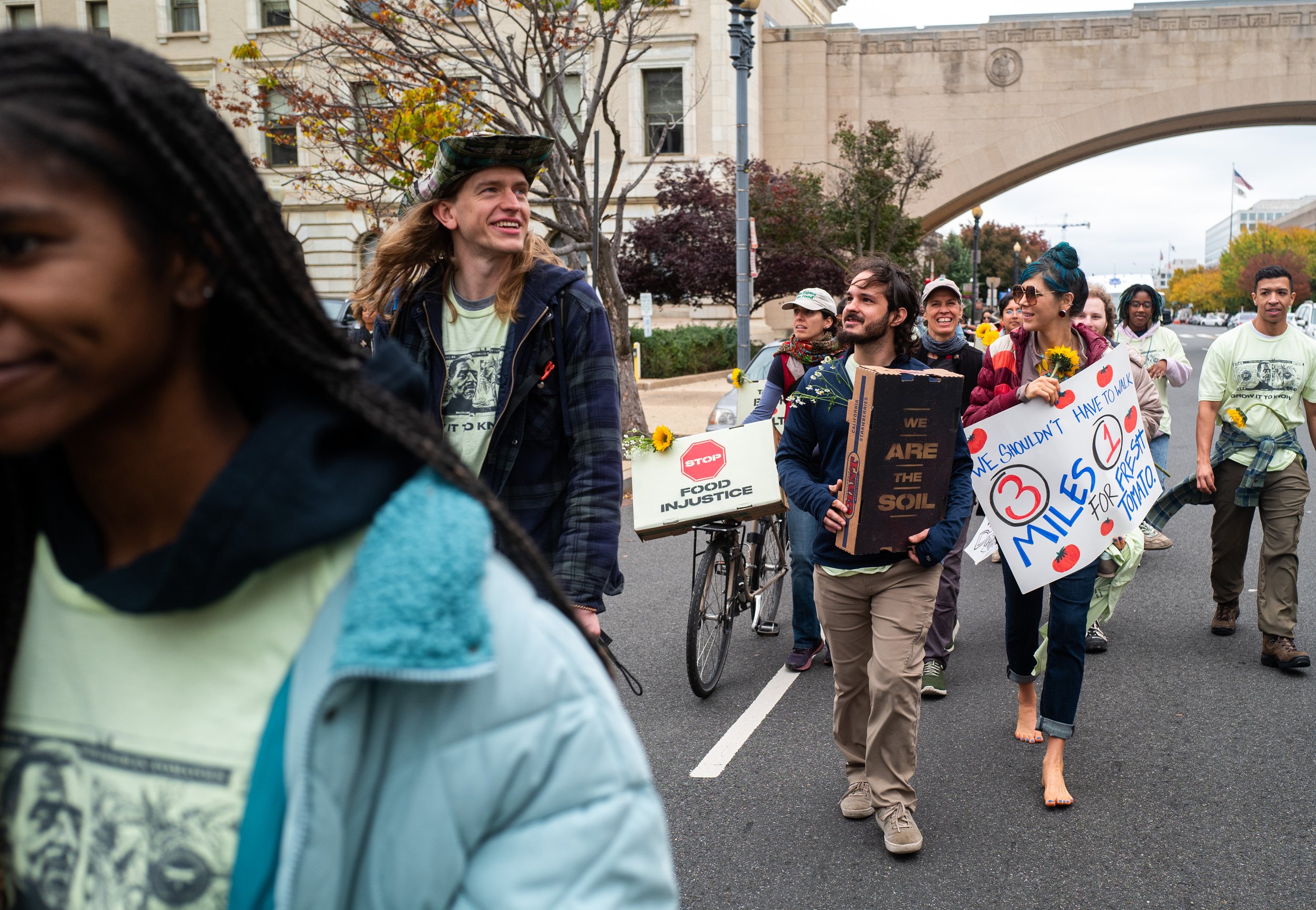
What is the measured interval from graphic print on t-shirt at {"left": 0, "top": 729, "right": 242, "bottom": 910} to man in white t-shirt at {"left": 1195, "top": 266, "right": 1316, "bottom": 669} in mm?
6156

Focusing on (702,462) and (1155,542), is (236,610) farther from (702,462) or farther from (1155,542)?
(1155,542)

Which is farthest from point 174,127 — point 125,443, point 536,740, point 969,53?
point 969,53

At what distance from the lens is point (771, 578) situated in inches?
269

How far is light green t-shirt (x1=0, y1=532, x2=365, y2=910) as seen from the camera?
1.00 metres

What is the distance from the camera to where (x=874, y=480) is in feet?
13.1

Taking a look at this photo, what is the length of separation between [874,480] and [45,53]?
3305mm

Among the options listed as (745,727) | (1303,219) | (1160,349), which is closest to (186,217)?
(745,727)

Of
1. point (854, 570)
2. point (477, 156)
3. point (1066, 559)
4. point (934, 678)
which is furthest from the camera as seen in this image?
point (934, 678)

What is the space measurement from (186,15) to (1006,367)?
38709 mm

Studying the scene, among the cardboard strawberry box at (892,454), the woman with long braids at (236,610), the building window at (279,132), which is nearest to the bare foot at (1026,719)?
the cardboard strawberry box at (892,454)

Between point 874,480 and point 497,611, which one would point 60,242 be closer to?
point 497,611

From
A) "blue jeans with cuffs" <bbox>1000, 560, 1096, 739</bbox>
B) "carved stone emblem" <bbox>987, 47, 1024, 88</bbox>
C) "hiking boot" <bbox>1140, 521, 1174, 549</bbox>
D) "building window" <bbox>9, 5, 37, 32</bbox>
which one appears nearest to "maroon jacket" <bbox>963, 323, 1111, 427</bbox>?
"blue jeans with cuffs" <bbox>1000, 560, 1096, 739</bbox>

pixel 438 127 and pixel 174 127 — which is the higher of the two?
pixel 438 127

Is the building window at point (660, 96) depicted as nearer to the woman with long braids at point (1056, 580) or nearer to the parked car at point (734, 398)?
the parked car at point (734, 398)
